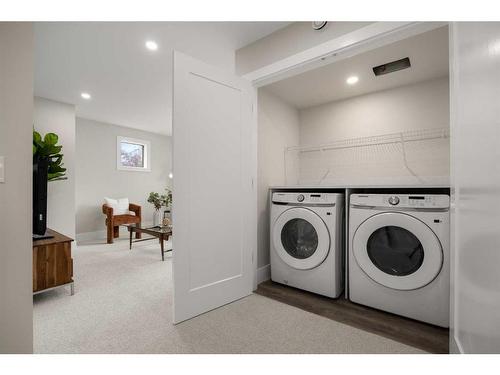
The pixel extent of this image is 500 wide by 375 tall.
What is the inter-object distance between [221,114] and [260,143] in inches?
27.6

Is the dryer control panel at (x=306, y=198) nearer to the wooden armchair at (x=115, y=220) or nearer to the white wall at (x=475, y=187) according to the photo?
the white wall at (x=475, y=187)

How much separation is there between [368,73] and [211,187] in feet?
6.40

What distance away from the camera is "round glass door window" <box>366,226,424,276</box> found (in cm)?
168

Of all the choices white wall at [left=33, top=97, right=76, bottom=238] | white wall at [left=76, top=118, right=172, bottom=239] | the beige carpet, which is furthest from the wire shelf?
white wall at [left=76, top=118, right=172, bottom=239]

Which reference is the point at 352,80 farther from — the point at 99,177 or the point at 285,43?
the point at 99,177

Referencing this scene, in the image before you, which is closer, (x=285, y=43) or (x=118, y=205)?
(x=285, y=43)

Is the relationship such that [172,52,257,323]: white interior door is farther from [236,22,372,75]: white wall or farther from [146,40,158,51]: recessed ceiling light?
[146,40,158,51]: recessed ceiling light

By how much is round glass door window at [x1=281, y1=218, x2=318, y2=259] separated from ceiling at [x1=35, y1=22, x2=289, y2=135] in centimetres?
171

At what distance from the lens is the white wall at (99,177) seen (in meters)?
4.67

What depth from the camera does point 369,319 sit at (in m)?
1.72

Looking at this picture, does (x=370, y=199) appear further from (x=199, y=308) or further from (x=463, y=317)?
(x=199, y=308)

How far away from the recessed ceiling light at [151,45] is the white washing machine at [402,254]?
2306 millimetres

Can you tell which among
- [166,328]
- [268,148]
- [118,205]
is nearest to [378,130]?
[268,148]

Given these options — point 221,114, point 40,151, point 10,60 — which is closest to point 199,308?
point 221,114
